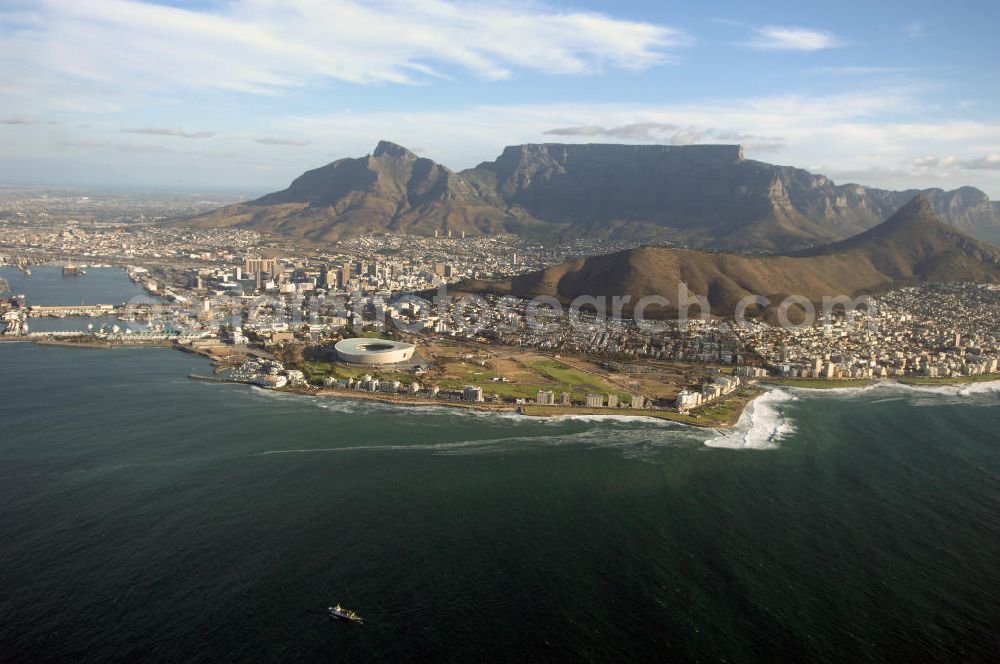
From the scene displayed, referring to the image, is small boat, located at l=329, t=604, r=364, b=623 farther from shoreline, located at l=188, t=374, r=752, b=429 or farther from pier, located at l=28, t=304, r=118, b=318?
pier, located at l=28, t=304, r=118, b=318

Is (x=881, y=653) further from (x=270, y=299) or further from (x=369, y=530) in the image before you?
(x=270, y=299)

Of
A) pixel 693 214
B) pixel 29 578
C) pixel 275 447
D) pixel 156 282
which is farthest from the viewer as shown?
pixel 693 214

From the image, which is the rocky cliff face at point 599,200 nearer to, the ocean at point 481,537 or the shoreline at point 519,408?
the shoreline at point 519,408

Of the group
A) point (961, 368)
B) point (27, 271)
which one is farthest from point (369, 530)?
point (27, 271)

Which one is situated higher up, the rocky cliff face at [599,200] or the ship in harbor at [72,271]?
the rocky cliff face at [599,200]

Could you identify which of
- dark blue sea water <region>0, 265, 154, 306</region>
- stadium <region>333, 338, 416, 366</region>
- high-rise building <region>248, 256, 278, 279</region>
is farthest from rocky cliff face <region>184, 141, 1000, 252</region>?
stadium <region>333, 338, 416, 366</region>

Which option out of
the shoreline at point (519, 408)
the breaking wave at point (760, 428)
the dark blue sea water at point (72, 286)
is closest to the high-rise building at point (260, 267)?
the dark blue sea water at point (72, 286)
